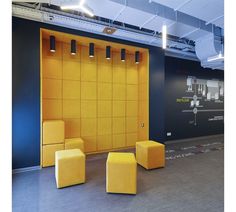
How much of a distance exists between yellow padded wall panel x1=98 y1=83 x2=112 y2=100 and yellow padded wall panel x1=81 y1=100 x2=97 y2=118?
34cm

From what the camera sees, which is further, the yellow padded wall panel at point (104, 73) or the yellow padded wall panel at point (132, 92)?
the yellow padded wall panel at point (132, 92)

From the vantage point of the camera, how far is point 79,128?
5.12m

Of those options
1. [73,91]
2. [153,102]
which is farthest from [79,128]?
[153,102]

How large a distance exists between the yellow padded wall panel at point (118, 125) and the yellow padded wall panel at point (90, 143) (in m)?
0.77

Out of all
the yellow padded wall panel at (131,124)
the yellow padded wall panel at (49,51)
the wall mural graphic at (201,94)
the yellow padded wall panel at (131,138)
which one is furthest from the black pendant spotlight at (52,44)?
the wall mural graphic at (201,94)

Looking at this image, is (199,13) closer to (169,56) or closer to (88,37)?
(88,37)

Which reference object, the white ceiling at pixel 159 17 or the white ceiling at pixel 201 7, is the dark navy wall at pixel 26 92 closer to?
the white ceiling at pixel 159 17

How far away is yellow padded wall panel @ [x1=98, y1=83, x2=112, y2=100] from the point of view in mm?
5467

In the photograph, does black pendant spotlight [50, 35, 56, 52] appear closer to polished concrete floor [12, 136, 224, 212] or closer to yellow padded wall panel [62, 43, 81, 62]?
yellow padded wall panel [62, 43, 81, 62]

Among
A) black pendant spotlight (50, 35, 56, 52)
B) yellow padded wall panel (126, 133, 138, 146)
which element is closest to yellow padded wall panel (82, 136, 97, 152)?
yellow padded wall panel (126, 133, 138, 146)

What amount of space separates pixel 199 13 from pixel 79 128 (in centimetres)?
423

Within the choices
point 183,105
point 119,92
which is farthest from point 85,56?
point 183,105

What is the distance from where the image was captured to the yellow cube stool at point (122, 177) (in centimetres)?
292
